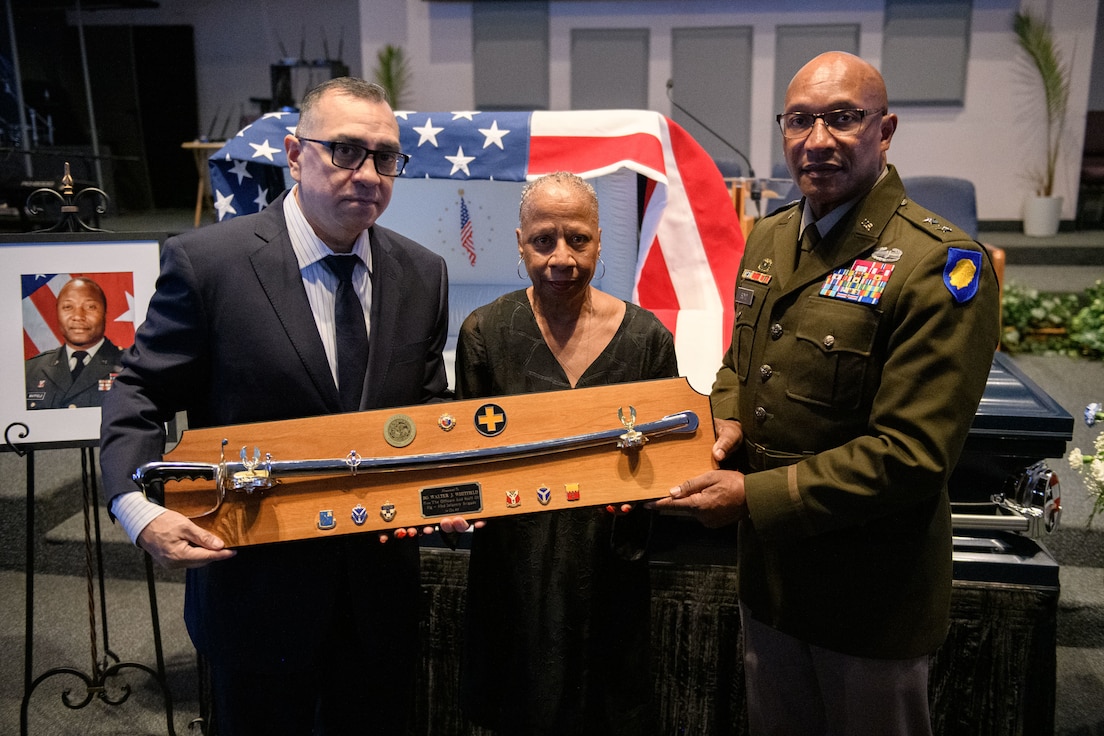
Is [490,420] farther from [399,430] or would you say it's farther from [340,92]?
[340,92]

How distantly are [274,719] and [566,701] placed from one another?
0.51m

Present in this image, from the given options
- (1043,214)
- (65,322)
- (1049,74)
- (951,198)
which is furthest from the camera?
(1043,214)

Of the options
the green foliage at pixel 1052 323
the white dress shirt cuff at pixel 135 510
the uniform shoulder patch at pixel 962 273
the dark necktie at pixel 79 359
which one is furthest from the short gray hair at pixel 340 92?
the green foliage at pixel 1052 323

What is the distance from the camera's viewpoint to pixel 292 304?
4.45 feet

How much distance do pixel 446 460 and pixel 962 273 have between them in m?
0.80

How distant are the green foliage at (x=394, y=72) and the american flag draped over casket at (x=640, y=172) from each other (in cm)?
588

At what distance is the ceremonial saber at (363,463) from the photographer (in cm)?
123

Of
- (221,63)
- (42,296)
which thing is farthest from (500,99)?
(42,296)

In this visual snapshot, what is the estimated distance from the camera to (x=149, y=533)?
1.23 meters

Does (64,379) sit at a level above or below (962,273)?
below

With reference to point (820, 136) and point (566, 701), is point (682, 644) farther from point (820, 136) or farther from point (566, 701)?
point (820, 136)

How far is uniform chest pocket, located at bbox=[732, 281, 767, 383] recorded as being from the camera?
1447 mm

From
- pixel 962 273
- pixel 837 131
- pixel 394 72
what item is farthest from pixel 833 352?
pixel 394 72

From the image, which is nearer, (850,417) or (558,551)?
(850,417)
